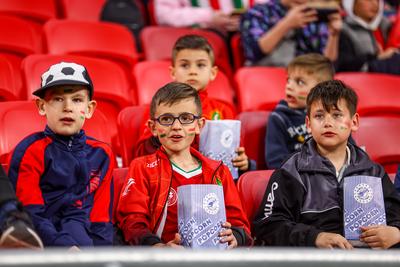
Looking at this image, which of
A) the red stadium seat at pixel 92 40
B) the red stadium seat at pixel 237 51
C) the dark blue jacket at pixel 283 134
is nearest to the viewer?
the dark blue jacket at pixel 283 134

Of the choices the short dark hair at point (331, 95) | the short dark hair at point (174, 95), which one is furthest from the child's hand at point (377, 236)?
the short dark hair at point (174, 95)

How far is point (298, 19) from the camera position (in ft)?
16.1

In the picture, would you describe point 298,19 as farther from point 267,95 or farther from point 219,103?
point 219,103

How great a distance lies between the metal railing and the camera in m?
1.56

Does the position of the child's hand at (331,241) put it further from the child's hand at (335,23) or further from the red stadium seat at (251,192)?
the child's hand at (335,23)

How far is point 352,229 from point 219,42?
8.16 feet

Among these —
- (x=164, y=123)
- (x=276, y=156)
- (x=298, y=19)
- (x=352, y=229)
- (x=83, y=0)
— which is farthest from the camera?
(x=83, y=0)

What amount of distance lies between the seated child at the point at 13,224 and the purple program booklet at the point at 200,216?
0.52 metres

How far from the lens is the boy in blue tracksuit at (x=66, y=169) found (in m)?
2.86

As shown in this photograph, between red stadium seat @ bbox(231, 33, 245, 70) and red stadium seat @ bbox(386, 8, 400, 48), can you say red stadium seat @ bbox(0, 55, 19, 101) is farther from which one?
red stadium seat @ bbox(386, 8, 400, 48)

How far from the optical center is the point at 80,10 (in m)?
5.55

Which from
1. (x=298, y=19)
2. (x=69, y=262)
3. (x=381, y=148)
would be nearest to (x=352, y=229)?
(x=381, y=148)

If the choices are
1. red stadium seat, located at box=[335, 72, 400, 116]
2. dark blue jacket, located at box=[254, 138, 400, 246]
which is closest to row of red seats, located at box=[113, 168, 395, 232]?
dark blue jacket, located at box=[254, 138, 400, 246]

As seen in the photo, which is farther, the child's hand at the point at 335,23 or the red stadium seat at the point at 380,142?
the child's hand at the point at 335,23
